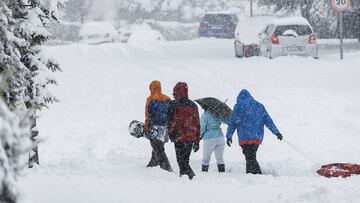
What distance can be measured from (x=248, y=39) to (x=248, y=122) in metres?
17.3

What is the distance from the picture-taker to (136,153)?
14.0 m

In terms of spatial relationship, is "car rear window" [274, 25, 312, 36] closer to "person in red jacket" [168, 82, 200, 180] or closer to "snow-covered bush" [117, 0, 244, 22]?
"person in red jacket" [168, 82, 200, 180]

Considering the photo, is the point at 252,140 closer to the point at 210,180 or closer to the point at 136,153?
the point at 210,180

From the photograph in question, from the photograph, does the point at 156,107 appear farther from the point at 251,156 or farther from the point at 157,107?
the point at 251,156

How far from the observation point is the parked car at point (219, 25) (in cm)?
4506

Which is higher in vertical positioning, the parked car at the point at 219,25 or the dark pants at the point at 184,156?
the parked car at the point at 219,25

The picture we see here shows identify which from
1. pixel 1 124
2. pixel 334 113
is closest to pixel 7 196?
pixel 1 124

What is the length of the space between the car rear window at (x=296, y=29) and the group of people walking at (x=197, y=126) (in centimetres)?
1332

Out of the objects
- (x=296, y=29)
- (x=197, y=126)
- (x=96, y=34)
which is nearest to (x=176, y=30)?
(x=96, y=34)

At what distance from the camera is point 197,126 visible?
10.1 meters

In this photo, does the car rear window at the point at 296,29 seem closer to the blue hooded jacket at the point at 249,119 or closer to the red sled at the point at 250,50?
the red sled at the point at 250,50

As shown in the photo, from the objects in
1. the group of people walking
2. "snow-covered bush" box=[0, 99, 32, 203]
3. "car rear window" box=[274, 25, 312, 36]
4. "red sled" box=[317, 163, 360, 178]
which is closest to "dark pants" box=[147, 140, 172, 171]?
the group of people walking

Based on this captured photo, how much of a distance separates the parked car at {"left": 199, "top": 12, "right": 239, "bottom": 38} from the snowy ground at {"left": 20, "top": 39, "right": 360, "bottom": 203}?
15.0 m

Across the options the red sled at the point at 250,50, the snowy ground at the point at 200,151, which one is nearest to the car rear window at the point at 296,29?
the snowy ground at the point at 200,151
